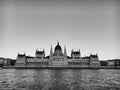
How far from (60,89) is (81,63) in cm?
12879

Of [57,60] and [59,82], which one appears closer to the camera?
[59,82]

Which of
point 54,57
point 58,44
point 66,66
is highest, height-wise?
point 58,44

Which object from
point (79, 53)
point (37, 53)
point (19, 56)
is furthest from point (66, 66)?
point (19, 56)

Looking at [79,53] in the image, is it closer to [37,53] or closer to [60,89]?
[37,53]

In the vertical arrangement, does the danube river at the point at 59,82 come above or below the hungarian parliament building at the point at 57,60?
below

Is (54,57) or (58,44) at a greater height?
(58,44)

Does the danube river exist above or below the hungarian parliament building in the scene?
below

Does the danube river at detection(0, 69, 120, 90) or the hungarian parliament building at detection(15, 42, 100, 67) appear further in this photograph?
the hungarian parliament building at detection(15, 42, 100, 67)

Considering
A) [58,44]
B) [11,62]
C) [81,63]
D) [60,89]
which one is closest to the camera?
[60,89]

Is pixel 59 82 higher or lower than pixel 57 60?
lower

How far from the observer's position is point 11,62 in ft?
591

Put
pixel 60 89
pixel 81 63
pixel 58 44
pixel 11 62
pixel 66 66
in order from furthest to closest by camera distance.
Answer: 1. pixel 11 62
2. pixel 58 44
3. pixel 81 63
4. pixel 66 66
5. pixel 60 89

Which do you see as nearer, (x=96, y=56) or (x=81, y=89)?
(x=81, y=89)

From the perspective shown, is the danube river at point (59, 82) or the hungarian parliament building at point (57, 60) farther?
the hungarian parliament building at point (57, 60)
